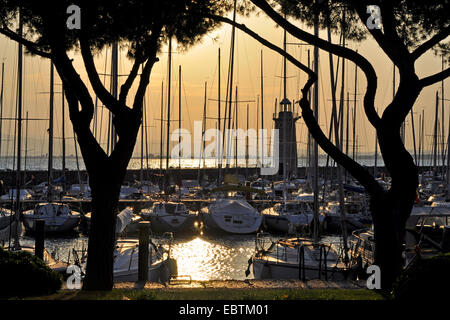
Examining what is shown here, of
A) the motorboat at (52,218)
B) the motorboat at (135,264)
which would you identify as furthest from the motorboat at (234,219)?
the motorboat at (135,264)

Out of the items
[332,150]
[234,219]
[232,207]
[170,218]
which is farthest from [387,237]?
[170,218]

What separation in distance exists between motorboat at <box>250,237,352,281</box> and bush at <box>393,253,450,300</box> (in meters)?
9.00

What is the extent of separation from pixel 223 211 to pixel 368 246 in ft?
50.7

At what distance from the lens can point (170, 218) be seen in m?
34.0

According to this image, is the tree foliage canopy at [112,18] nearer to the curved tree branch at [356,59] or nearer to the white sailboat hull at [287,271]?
the curved tree branch at [356,59]

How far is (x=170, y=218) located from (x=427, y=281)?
92.0ft

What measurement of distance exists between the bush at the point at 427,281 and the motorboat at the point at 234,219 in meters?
26.4

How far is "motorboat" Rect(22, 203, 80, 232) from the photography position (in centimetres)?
3234

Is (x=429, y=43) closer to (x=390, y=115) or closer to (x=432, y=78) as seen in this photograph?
(x=432, y=78)

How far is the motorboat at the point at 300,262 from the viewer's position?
16.7 metres

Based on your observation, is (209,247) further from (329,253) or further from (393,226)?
(393,226)

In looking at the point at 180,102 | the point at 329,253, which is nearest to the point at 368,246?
the point at 329,253
